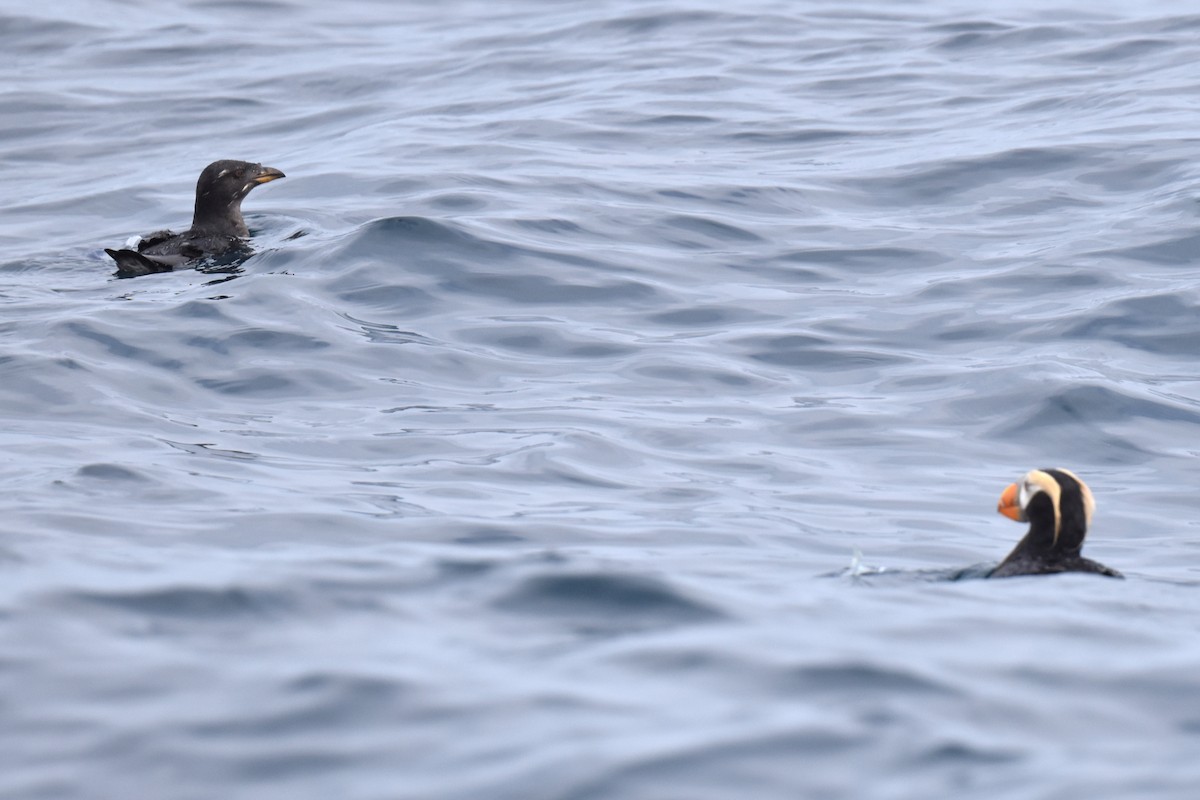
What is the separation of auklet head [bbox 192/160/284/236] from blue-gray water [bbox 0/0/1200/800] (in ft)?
1.40

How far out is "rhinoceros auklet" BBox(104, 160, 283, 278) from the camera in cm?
1296

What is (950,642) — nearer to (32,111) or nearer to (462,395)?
(462,395)

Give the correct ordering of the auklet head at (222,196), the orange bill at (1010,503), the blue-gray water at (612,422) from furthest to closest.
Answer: the auklet head at (222,196) → the orange bill at (1010,503) → the blue-gray water at (612,422)

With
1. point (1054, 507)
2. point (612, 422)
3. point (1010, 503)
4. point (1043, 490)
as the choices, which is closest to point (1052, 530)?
point (1054, 507)

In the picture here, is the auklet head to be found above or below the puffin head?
above

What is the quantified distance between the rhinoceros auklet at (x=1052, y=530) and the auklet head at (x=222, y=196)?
8216 mm

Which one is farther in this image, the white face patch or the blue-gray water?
the white face patch

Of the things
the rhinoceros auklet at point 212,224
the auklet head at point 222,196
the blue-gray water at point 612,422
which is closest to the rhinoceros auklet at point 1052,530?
the blue-gray water at point 612,422

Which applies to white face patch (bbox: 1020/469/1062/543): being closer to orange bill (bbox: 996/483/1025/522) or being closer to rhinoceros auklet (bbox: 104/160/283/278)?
orange bill (bbox: 996/483/1025/522)

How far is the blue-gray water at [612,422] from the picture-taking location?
468cm

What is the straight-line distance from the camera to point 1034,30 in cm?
2089

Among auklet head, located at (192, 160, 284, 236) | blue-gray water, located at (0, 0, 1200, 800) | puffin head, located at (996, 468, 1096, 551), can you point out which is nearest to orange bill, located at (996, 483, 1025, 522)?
puffin head, located at (996, 468, 1096, 551)

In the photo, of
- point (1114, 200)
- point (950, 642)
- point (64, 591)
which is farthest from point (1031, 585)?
point (1114, 200)

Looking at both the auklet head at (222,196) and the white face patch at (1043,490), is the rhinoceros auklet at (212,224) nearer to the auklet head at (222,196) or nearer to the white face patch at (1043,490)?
the auklet head at (222,196)
